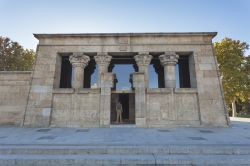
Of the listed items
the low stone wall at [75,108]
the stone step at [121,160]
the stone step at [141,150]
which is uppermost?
the low stone wall at [75,108]

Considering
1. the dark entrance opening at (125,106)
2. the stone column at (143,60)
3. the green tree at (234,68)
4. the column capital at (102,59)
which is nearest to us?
the stone column at (143,60)

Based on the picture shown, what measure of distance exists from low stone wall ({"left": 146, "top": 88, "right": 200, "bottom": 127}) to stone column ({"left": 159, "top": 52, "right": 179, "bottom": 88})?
2.85 ft

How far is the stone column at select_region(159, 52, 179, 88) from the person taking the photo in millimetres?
13219

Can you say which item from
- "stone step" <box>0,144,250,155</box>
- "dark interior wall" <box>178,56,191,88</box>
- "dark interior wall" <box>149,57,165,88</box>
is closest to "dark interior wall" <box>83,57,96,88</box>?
"dark interior wall" <box>149,57,165,88</box>

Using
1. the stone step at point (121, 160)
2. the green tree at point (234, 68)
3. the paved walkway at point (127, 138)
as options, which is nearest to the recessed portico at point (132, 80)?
the paved walkway at point (127, 138)

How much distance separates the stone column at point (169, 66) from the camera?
1322cm

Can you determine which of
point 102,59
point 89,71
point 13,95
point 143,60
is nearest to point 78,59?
point 89,71

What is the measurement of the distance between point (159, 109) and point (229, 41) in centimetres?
2325

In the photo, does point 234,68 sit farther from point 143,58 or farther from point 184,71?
point 143,58

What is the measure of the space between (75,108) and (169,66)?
8.22 meters

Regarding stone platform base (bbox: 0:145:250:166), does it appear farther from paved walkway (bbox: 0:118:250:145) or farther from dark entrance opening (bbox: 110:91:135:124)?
dark entrance opening (bbox: 110:91:135:124)

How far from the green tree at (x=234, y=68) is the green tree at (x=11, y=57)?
114 ft

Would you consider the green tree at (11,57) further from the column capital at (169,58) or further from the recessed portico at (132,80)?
the column capital at (169,58)

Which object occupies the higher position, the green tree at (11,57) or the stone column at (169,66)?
the green tree at (11,57)
